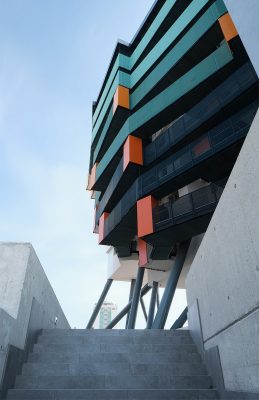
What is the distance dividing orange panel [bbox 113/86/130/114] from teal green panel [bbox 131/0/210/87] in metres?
0.95

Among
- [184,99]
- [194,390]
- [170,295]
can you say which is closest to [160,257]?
[170,295]

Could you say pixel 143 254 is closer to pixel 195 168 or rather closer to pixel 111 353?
pixel 195 168

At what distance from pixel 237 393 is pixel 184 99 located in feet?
47.9

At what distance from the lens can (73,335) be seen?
22.4 ft

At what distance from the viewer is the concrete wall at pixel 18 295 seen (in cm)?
448

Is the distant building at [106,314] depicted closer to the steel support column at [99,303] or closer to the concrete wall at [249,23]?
the steel support column at [99,303]

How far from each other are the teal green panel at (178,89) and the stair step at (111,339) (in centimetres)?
1271

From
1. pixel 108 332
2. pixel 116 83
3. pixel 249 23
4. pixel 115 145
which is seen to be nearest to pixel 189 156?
pixel 115 145

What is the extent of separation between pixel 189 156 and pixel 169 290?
23.5 ft

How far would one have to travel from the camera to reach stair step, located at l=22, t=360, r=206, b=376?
214 inches

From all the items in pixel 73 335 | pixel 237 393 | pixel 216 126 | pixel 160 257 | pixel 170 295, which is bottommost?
pixel 237 393

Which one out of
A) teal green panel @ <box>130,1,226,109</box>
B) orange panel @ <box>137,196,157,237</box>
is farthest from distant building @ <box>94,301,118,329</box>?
orange panel @ <box>137,196,157,237</box>

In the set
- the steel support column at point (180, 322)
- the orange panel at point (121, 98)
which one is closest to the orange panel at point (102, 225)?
the steel support column at point (180, 322)

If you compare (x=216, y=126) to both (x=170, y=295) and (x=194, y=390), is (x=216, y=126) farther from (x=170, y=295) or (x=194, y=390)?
(x=194, y=390)
